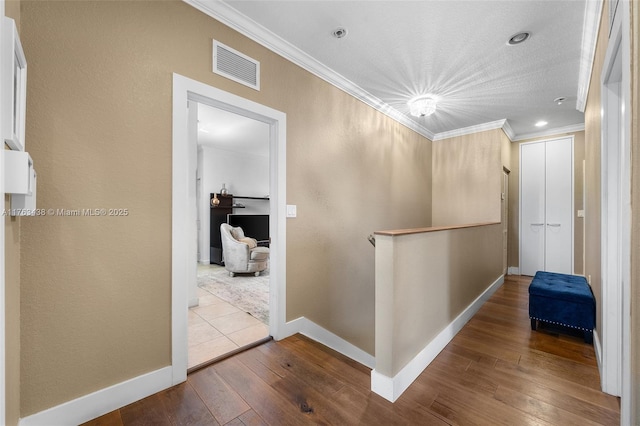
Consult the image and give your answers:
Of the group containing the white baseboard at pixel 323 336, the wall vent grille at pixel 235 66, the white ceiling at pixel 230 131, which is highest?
the white ceiling at pixel 230 131

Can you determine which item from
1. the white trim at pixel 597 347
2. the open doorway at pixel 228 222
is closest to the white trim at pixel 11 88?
the open doorway at pixel 228 222

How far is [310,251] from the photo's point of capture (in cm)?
265

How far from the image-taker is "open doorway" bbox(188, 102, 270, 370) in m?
2.59

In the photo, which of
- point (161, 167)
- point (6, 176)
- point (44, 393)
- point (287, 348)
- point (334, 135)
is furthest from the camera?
point (334, 135)

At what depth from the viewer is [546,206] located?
191 inches

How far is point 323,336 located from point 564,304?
225 cm

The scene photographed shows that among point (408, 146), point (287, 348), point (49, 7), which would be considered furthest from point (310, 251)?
point (408, 146)

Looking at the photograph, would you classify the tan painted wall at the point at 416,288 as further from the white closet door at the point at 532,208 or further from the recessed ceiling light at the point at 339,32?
the white closet door at the point at 532,208

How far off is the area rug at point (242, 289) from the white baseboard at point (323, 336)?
1.71ft

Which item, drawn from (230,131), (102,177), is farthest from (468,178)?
(102,177)

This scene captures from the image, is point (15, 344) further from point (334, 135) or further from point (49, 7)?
point (334, 135)

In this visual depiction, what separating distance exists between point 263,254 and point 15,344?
383cm

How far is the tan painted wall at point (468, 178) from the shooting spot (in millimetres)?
4434

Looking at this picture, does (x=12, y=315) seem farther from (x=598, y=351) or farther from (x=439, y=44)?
(x=598, y=351)
